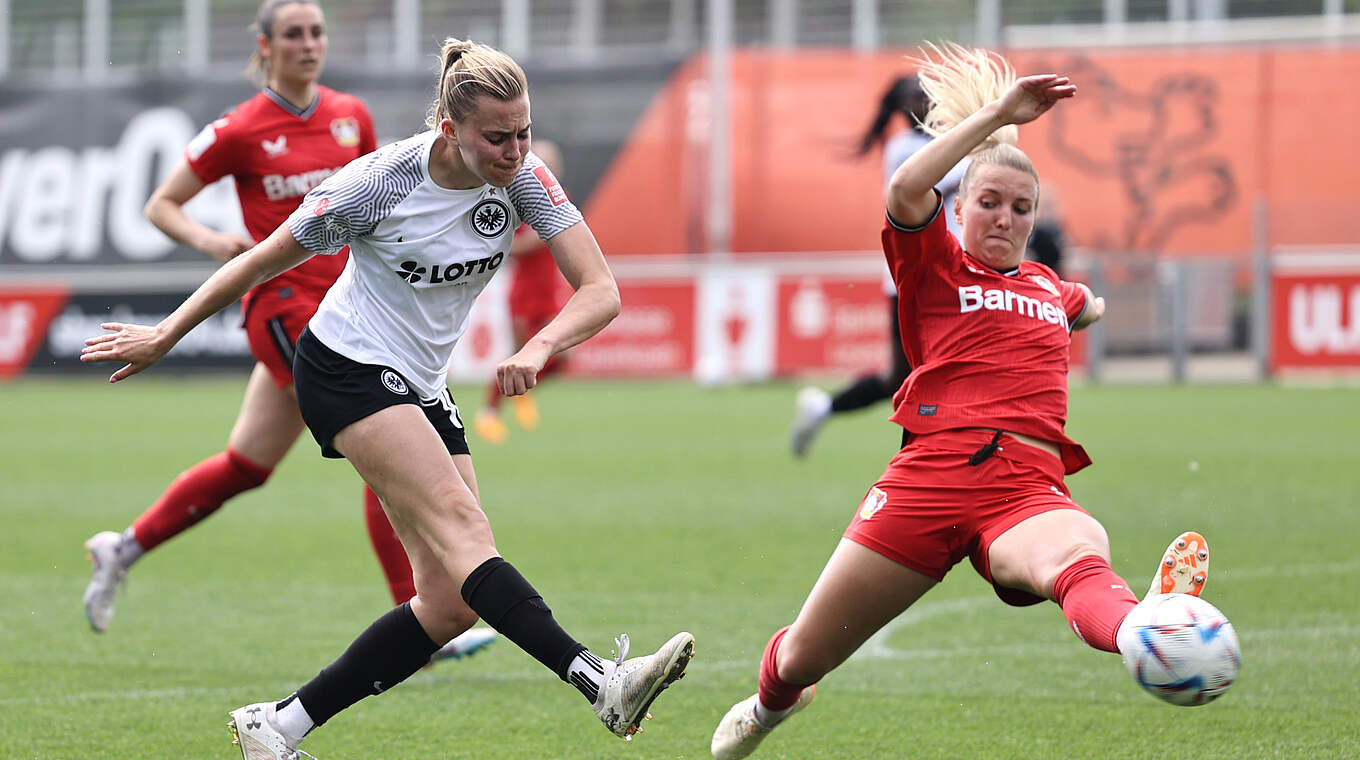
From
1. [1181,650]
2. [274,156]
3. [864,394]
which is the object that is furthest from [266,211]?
[864,394]

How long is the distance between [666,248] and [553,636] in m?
19.3

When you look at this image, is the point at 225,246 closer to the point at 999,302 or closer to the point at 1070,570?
the point at 999,302

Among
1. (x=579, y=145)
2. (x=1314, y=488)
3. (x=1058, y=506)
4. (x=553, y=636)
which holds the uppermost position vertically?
(x=579, y=145)

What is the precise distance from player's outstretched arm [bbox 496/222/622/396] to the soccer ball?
1.46 meters

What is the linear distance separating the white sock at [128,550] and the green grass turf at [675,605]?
293 millimetres

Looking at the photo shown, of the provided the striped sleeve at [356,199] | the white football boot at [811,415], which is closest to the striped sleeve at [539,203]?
the striped sleeve at [356,199]

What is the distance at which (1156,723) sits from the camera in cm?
483

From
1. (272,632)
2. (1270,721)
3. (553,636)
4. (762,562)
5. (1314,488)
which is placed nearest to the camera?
(553,636)

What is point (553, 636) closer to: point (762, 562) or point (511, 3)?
point (762, 562)

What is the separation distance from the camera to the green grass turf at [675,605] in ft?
15.8

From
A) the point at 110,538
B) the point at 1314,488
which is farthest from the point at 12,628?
the point at 1314,488

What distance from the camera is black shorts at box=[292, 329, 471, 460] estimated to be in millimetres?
4191

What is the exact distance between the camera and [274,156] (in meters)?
6.25

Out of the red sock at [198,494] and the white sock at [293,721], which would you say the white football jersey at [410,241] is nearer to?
the white sock at [293,721]
